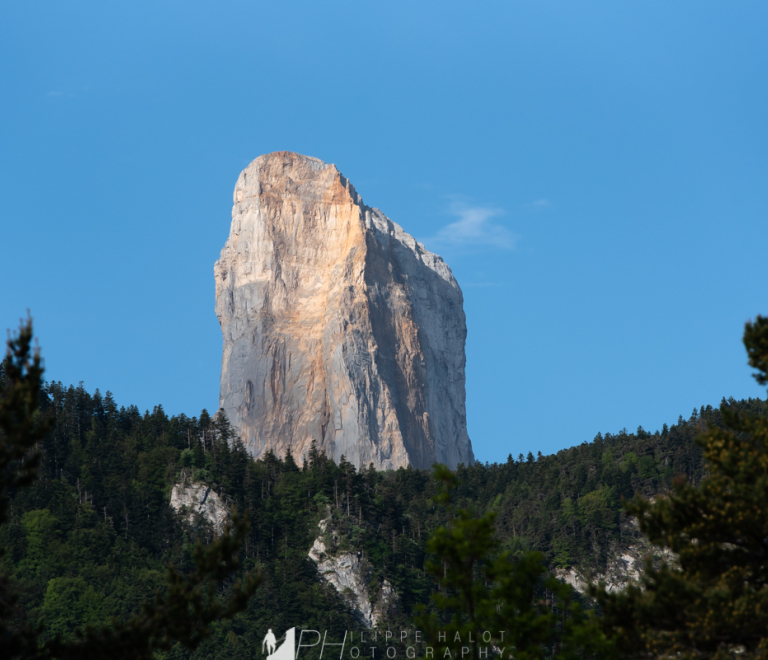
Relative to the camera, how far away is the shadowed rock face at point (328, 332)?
5310 inches

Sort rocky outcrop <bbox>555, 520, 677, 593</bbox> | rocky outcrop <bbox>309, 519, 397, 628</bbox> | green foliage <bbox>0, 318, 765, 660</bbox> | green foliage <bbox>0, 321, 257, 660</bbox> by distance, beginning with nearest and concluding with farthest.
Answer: green foliage <bbox>0, 321, 257, 660</bbox>
green foliage <bbox>0, 318, 765, 660</bbox>
rocky outcrop <bbox>309, 519, 397, 628</bbox>
rocky outcrop <bbox>555, 520, 677, 593</bbox>

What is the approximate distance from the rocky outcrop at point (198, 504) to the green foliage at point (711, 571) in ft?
252

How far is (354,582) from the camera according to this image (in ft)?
315

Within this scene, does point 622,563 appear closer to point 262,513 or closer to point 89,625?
point 262,513

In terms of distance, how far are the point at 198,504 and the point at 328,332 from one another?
39.4 meters

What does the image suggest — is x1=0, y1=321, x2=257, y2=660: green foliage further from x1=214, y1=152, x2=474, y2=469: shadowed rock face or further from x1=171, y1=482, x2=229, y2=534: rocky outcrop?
x1=214, y1=152, x2=474, y2=469: shadowed rock face

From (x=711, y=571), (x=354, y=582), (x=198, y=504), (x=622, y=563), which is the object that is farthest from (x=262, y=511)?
(x=711, y=571)

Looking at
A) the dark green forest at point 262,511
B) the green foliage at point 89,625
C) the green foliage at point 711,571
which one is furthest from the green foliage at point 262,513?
the green foliage at point 89,625

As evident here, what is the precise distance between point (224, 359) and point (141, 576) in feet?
190

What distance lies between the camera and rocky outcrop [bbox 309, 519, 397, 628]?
307 ft

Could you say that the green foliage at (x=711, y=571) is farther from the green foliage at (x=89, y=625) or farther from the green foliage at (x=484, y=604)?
the green foliage at (x=89, y=625)

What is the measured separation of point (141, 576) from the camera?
286ft

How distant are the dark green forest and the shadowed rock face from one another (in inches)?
296

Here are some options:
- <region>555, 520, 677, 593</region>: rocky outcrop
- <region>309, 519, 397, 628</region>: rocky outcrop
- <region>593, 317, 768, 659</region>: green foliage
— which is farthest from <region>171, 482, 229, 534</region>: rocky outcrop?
<region>593, 317, 768, 659</region>: green foliage
